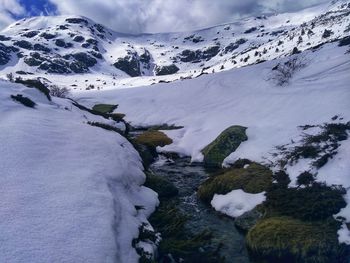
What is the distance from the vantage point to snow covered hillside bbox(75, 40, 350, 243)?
85.4 feet

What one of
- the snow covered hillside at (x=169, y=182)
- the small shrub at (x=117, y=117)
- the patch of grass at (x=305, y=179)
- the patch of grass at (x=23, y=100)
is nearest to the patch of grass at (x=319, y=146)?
the snow covered hillside at (x=169, y=182)

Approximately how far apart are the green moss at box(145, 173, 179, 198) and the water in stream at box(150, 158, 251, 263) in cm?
64

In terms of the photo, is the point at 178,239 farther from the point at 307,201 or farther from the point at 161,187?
the point at 307,201

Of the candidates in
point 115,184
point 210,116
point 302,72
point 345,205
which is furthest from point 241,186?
point 302,72

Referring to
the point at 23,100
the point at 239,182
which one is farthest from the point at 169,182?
the point at 23,100

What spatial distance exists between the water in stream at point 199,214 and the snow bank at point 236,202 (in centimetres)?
45

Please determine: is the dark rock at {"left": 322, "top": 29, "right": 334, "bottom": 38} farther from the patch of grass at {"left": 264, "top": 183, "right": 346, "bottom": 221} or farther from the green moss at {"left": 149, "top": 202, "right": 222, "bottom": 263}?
the green moss at {"left": 149, "top": 202, "right": 222, "bottom": 263}

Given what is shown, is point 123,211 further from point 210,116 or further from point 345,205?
point 210,116

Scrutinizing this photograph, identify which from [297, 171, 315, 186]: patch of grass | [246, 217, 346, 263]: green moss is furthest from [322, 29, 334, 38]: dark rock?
[246, 217, 346, 263]: green moss

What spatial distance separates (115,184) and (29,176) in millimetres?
3825

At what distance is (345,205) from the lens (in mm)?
15961

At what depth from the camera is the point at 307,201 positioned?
17.1m

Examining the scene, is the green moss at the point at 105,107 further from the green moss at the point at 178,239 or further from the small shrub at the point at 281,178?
the green moss at the point at 178,239

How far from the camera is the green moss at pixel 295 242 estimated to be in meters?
13.8
